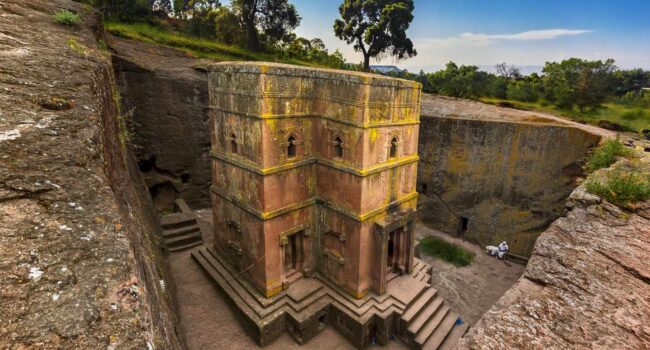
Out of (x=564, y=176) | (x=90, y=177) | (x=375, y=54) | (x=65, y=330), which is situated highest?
(x=375, y=54)

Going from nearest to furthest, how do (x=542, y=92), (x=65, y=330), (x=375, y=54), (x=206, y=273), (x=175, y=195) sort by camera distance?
(x=65, y=330), (x=206, y=273), (x=175, y=195), (x=542, y=92), (x=375, y=54)

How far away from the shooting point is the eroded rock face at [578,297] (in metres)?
3.16

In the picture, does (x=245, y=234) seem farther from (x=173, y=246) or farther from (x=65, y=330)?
(x=65, y=330)

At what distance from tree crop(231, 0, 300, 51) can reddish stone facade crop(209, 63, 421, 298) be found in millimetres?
16983

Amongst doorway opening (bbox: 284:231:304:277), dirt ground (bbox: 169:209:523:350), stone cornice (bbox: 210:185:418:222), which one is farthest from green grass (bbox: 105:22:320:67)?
doorway opening (bbox: 284:231:304:277)

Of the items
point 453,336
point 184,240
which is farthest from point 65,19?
point 453,336

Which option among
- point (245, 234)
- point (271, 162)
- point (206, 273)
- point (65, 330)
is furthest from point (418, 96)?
point (65, 330)

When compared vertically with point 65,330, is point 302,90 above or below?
above

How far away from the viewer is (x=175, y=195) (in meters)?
16.7

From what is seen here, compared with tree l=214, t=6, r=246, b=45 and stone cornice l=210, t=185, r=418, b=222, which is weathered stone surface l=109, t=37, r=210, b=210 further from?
tree l=214, t=6, r=246, b=45

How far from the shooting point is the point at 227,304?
1034 centimetres

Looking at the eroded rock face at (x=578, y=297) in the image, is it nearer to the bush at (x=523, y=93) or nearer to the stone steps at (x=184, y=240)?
the stone steps at (x=184, y=240)

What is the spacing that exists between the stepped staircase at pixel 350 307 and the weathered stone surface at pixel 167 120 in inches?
293

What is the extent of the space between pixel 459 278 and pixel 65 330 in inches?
560
